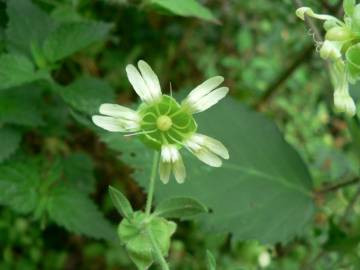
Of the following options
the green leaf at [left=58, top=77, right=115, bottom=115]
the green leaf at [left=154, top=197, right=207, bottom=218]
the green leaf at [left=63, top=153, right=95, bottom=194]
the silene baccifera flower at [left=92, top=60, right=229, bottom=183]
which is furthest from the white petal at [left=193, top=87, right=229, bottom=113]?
the green leaf at [left=63, top=153, right=95, bottom=194]

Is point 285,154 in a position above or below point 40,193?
above

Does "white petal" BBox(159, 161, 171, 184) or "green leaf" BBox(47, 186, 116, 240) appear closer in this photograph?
"white petal" BBox(159, 161, 171, 184)

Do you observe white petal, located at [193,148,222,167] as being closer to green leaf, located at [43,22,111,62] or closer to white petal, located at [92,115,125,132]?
white petal, located at [92,115,125,132]

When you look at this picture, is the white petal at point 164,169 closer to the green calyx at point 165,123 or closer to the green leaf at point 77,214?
the green calyx at point 165,123

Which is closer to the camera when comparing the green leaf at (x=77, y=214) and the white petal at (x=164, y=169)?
the white petal at (x=164, y=169)

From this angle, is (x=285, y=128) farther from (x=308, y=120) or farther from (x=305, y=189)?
(x=305, y=189)

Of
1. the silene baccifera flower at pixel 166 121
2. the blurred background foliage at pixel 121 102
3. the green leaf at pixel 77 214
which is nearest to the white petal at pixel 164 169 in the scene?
the silene baccifera flower at pixel 166 121

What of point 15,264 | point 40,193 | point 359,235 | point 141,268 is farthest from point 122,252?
point 141,268
